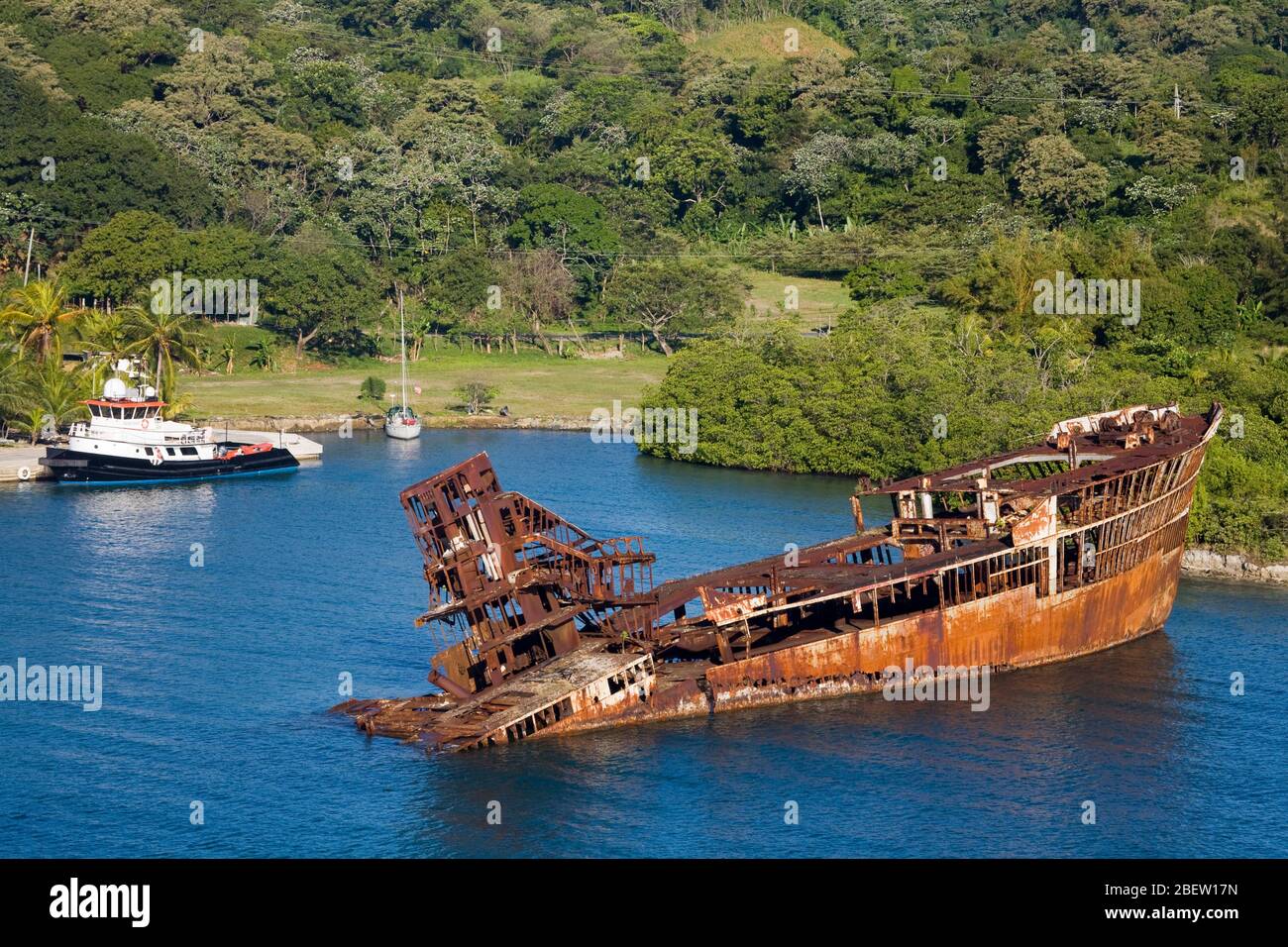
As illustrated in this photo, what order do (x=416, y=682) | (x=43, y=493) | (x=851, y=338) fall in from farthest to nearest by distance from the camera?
(x=851, y=338)
(x=43, y=493)
(x=416, y=682)

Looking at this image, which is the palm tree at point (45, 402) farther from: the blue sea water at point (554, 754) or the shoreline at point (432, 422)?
the blue sea water at point (554, 754)

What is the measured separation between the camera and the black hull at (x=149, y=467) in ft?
406

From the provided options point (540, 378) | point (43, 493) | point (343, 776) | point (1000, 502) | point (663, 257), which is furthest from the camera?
point (663, 257)

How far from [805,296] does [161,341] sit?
222 feet

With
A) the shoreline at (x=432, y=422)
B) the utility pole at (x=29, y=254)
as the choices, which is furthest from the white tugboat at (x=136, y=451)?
the utility pole at (x=29, y=254)

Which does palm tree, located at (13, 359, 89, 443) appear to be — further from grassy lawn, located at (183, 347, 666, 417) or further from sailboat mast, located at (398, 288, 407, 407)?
sailboat mast, located at (398, 288, 407, 407)

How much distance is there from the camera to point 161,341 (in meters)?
141

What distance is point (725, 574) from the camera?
78.0 metres

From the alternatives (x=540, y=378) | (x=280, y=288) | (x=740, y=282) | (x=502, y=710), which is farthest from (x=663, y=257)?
(x=502, y=710)

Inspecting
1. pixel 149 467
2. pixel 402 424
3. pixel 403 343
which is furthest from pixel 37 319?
pixel 403 343

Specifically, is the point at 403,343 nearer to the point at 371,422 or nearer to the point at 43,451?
the point at 371,422

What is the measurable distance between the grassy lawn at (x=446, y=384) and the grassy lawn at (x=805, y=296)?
13323 mm

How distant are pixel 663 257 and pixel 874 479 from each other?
222 ft

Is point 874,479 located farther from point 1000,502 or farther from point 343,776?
point 343,776
